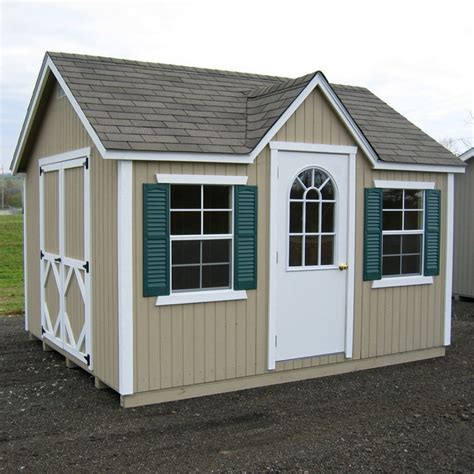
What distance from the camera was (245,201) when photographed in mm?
6809

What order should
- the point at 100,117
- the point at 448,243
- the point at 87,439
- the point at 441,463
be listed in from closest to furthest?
the point at 441,463
the point at 87,439
the point at 100,117
the point at 448,243

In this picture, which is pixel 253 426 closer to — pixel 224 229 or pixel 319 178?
pixel 224 229

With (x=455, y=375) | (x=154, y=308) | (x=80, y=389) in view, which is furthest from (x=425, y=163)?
(x=80, y=389)

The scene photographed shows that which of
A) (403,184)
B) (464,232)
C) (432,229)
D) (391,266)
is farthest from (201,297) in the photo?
(464,232)

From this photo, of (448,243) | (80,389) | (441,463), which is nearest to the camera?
(441,463)

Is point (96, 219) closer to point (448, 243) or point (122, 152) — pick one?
point (122, 152)

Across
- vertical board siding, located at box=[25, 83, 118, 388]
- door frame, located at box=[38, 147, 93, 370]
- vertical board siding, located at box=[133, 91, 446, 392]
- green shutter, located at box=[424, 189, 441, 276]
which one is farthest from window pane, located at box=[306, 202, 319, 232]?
door frame, located at box=[38, 147, 93, 370]

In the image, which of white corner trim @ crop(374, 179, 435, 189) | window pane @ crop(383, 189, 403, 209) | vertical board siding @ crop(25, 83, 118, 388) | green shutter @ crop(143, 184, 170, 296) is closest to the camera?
green shutter @ crop(143, 184, 170, 296)

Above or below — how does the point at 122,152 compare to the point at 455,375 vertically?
above

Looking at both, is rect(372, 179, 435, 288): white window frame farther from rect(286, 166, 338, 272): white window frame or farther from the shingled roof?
rect(286, 166, 338, 272): white window frame

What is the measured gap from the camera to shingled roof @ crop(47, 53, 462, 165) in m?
6.50

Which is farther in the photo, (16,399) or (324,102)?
(324,102)

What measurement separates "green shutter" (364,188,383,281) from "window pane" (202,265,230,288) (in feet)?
5.99

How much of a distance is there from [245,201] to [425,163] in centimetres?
261
